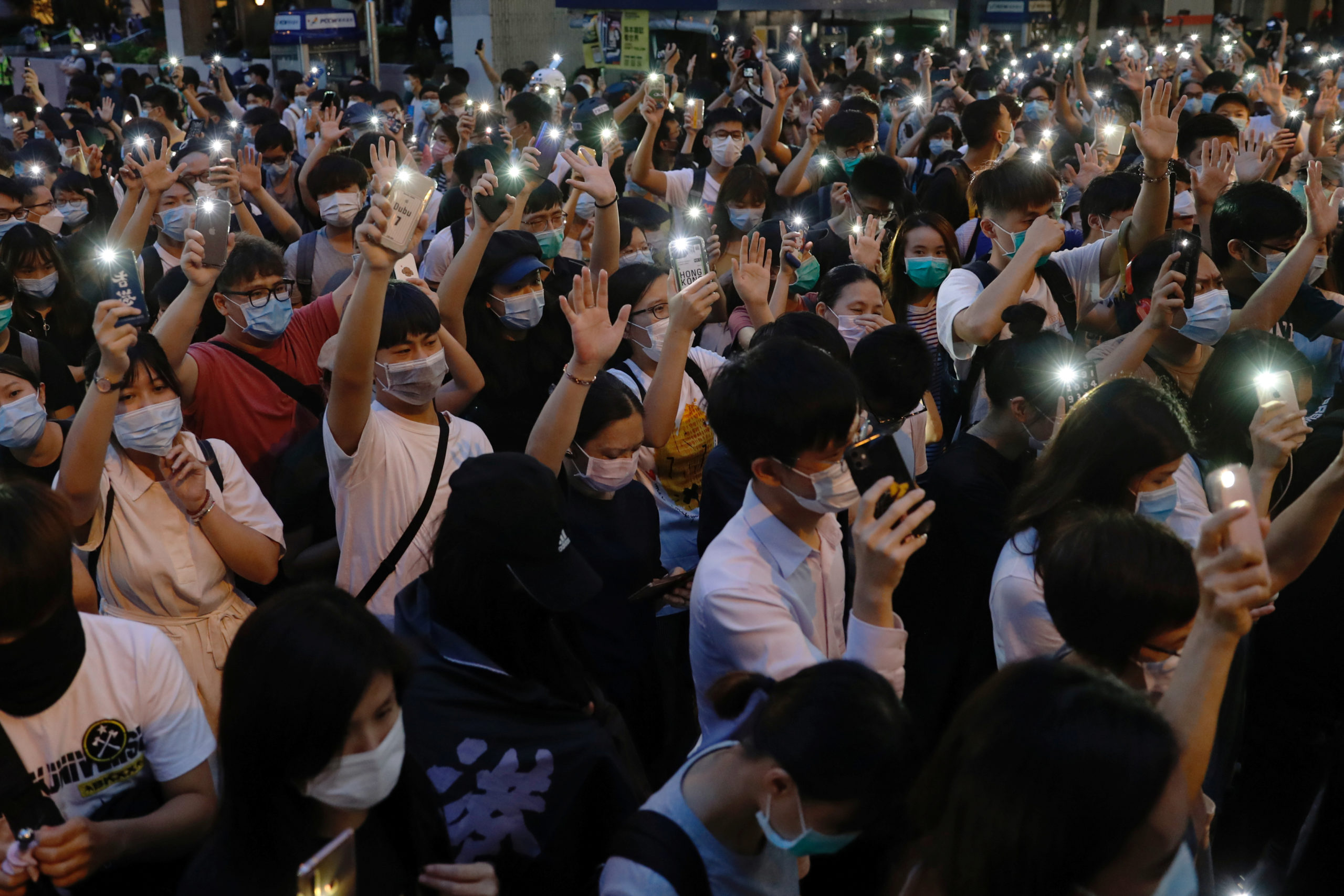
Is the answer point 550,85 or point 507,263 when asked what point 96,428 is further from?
point 550,85

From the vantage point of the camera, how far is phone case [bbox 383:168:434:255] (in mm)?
3049

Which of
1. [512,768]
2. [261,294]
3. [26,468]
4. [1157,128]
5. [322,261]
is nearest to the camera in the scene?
[512,768]

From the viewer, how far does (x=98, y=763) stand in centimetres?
216

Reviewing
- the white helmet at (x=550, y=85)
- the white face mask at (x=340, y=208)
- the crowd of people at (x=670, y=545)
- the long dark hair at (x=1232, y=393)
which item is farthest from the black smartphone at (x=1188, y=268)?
the white helmet at (x=550, y=85)

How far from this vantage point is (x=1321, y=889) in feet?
9.68

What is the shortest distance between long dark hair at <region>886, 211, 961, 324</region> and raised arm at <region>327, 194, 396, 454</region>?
2.58 meters

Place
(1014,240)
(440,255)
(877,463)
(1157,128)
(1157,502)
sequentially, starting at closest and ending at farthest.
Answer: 1. (1157,502)
2. (877,463)
3. (1014,240)
4. (1157,128)
5. (440,255)

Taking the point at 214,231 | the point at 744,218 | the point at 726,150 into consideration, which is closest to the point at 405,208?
the point at 214,231

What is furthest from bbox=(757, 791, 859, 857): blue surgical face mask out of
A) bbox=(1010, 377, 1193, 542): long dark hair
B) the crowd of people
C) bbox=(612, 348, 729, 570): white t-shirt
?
bbox=(612, 348, 729, 570): white t-shirt

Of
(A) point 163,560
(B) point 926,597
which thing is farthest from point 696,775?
(A) point 163,560

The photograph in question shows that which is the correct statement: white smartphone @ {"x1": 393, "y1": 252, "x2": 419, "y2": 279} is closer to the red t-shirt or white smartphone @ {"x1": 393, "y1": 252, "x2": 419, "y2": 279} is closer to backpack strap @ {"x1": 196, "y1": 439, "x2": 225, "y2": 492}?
the red t-shirt

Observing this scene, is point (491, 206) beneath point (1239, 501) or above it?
above

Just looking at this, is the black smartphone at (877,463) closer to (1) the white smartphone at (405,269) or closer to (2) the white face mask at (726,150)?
(1) the white smartphone at (405,269)

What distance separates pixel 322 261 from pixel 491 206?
1.78m
